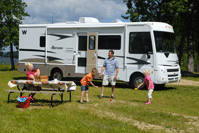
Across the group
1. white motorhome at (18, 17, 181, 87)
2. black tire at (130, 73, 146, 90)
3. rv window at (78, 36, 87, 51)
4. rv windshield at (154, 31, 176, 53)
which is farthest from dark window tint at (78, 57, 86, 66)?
rv windshield at (154, 31, 176, 53)

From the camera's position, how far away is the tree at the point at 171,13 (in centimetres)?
2244

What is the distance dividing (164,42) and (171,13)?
1061cm

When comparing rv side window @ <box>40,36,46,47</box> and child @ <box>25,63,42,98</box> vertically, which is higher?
rv side window @ <box>40,36,46,47</box>

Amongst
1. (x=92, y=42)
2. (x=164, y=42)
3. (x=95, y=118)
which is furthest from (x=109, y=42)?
(x=95, y=118)

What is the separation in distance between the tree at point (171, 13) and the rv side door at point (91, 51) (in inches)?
405

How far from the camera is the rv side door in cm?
1426

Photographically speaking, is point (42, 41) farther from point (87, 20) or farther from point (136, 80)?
point (136, 80)

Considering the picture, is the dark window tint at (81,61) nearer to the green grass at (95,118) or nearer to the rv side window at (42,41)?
the rv side window at (42,41)

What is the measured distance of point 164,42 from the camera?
44.1 feet

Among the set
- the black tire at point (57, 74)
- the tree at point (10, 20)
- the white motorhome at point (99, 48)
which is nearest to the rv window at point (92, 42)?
the white motorhome at point (99, 48)

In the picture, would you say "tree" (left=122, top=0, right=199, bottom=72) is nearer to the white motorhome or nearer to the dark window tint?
the white motorhome

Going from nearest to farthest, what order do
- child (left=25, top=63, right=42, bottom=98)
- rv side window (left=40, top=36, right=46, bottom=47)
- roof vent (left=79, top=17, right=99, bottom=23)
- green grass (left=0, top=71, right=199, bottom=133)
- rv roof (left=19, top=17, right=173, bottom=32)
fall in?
green grass (left=0, top=71, right=199, bottom=133) < child (left=25, top=63, right=42, bottom=98) < rv roof (left=19, top=17, right=173, bottom=32) < roof vent (left=79, top=17, right=99, bottom=23) < rv side window (left=40, top=36, right=46, bottom=47)

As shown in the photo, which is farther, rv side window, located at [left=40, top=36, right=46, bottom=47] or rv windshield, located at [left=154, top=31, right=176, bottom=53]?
rv side window, located at [left=40, top=36, right=46, bottom=47]

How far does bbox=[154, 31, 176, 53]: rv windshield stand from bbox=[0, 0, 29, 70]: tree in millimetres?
21237
